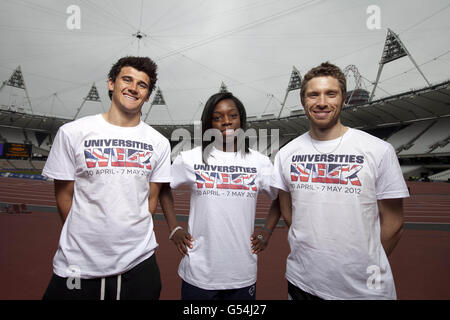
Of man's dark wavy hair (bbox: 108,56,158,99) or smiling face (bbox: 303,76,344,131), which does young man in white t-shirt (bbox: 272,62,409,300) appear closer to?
smiling face (bbox: 303,76,344,131)

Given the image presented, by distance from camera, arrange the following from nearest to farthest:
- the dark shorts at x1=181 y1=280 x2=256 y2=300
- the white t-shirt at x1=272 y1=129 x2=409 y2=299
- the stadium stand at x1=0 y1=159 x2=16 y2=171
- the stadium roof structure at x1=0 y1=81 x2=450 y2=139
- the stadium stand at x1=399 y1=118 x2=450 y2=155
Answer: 1. the white t-shirt at x1=272 y1=129 x2=409 y2=299
2. the dark shorts at x1=181 y1=280 x2=256 y2=300
3. the stadium roof structure at x1=0 y1=81 x2=450 y2=139
4. the stadium stand at x1=399 y1=118 x2=450 y2=155
5. the stadium stand at x1=0 y1=159 x2=16 y2=171

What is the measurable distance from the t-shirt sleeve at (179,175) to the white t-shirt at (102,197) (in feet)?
1.03

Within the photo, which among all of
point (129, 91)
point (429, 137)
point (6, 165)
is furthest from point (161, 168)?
point (6, 165)

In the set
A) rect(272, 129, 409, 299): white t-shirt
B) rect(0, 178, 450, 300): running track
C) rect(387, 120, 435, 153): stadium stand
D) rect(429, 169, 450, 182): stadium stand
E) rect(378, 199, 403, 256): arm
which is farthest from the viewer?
rect(387, 120, 435, 153): stadium stand

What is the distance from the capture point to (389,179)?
4.99 ft

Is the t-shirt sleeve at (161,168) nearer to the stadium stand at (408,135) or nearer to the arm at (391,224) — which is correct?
the arm at (391,224)

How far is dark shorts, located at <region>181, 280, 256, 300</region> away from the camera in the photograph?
5.58 ft

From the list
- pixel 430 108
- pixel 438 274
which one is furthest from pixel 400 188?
pixel 430 108

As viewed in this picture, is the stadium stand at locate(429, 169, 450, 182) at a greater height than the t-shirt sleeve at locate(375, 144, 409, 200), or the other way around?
the stadium stand at locate(429, 169, 450, 182)

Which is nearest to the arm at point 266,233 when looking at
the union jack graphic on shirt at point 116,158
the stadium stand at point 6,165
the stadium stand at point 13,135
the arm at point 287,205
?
the arm at point 287,205

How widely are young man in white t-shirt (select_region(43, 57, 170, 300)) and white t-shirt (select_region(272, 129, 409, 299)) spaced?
1038 millimetres

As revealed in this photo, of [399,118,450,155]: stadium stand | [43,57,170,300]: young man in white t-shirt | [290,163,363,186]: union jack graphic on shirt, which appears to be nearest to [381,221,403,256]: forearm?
[290,163,363,186]: union jack graphic on shirt
